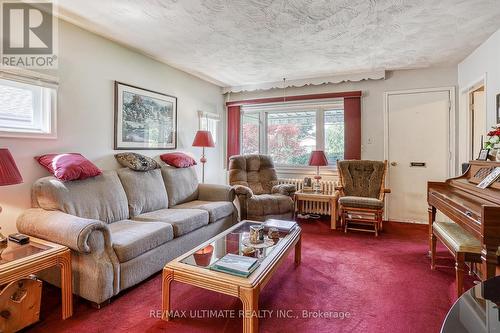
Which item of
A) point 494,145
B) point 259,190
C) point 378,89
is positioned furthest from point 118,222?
point 378,89

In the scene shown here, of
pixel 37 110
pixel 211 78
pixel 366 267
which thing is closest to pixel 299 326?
pixel 366 267

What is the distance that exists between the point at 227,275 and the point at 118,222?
1.46 metres

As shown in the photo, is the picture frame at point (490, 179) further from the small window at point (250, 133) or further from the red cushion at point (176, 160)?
the small window at point (250, 133)

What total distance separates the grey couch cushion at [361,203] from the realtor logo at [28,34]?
3556mm

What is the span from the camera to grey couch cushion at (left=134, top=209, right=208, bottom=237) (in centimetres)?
253

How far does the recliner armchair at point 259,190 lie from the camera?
354 centimetres

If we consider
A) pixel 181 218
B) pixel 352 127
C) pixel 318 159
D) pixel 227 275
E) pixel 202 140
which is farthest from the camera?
pixel 352 127

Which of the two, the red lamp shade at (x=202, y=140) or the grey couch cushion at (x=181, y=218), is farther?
the red lamp shade at (x=202, y=140)

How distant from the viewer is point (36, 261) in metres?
1.62

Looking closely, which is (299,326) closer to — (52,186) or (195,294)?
(195,294)

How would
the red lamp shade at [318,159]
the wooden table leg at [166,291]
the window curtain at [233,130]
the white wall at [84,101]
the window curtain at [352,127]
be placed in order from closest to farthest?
the wooden table leg at [166,291] → the white wall at [84,101] → the red lamp shade at [318,159] → the window curtain at [352,127] → the window curtain at [233,130]

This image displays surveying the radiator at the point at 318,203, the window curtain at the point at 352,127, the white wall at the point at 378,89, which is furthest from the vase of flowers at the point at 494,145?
the radiator at the point at 318,203

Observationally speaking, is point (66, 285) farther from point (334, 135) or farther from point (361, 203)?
point (334, 135)

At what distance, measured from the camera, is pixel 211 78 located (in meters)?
4.54
